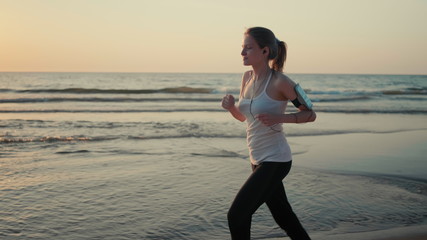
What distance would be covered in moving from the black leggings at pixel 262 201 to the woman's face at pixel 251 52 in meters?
0.72

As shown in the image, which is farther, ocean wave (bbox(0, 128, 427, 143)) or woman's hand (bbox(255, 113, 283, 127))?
ocean wave (bbox(0, 128, 427, 143))

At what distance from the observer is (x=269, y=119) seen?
283 centimetres

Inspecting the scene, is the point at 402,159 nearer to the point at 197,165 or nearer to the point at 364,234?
the point at 197,165

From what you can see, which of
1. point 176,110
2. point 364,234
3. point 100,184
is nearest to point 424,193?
point 364,234

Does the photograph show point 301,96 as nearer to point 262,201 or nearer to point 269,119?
point 269,119

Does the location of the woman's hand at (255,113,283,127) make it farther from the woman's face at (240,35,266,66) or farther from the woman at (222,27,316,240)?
the woman's face at (240,35,266,66)

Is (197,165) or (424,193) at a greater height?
(197,165)

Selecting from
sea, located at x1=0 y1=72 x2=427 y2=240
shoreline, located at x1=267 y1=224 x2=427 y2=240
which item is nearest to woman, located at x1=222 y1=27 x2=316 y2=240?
shoreline, located at x1=267 y1=224 x2=427 y2=240

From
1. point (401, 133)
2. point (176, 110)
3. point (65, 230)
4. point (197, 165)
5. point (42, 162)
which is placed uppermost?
A: point (176, 110)

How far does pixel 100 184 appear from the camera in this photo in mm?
5980

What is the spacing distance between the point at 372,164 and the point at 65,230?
5425 millimetres

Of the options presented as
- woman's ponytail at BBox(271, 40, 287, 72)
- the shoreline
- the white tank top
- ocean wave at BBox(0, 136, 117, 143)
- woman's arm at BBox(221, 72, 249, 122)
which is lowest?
the shoreline

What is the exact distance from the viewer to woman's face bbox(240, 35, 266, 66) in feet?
9.92

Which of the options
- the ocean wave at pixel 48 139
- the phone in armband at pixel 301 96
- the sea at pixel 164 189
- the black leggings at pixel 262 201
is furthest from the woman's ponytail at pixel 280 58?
the ocean wave at pixel 48 139
